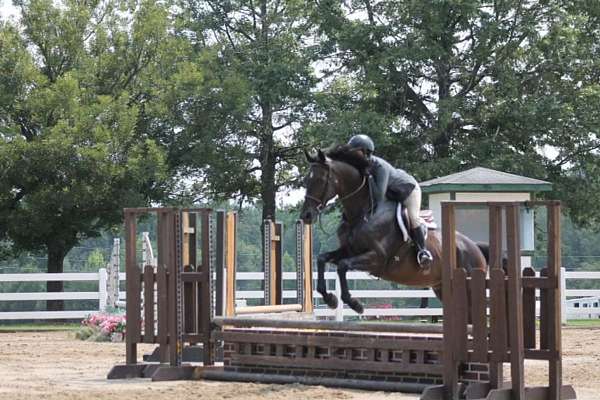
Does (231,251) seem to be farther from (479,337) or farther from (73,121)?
(73,121)

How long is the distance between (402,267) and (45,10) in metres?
18.4

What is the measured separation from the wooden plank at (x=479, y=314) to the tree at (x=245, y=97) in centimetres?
1968

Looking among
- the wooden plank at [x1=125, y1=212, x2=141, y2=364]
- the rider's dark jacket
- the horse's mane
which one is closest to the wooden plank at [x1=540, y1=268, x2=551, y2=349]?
the rider's dark jacket

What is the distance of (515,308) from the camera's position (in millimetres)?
8055

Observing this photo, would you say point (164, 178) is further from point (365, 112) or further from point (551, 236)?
point (551, 236)

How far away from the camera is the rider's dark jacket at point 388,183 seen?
9.97 m

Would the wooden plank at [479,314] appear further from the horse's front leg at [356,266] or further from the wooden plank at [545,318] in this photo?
the horse's front leg at [356,266]

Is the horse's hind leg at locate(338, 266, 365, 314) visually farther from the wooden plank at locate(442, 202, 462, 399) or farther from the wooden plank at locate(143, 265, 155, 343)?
the wooden plank at locate(143, 265, 155, 343)

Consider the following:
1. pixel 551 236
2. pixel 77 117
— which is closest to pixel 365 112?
pixel 77 117

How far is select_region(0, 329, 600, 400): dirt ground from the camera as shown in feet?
29.3

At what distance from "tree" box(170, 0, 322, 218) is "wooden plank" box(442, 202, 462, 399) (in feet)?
63.9

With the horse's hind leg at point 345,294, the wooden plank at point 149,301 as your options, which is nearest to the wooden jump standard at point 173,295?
the wooden plank at point 149,301

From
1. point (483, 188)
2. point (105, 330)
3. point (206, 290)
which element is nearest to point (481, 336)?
point (206, 290)

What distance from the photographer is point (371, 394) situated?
29.9ft
